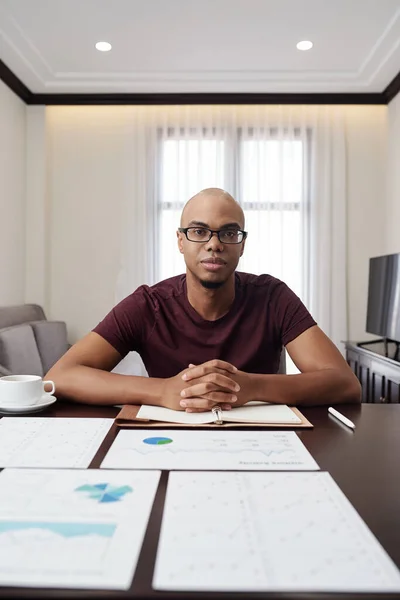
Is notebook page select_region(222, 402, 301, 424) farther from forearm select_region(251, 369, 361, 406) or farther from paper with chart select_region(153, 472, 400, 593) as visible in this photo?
paper with chart select_region(153, 472, 400, 593)

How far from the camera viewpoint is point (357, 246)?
457 centimetres

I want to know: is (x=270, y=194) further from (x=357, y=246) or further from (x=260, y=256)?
(x=357, y=246)

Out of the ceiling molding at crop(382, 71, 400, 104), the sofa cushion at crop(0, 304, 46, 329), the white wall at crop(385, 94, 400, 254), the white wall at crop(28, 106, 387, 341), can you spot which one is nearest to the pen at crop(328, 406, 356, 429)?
the sofa cushion at crop(0, 304, 46, 329)

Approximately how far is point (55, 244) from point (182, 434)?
3978mm

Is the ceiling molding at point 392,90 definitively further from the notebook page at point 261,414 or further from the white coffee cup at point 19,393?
the white coffee cup at point 19,393

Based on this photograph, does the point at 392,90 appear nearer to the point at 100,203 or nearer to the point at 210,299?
the point at 100,203

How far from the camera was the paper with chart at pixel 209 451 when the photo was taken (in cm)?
78

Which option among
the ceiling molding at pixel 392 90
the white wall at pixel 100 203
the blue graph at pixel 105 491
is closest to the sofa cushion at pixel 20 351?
the white wall at pixel 100 203

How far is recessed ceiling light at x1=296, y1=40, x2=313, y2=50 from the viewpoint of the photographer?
358cm

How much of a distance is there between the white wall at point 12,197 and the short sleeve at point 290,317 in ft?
9.59

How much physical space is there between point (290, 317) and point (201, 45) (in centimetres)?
272

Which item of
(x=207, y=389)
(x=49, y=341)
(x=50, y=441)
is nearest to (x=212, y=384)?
(x=207, y=389)

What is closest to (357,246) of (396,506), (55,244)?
(55,244)

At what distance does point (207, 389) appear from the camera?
3.77 ft
